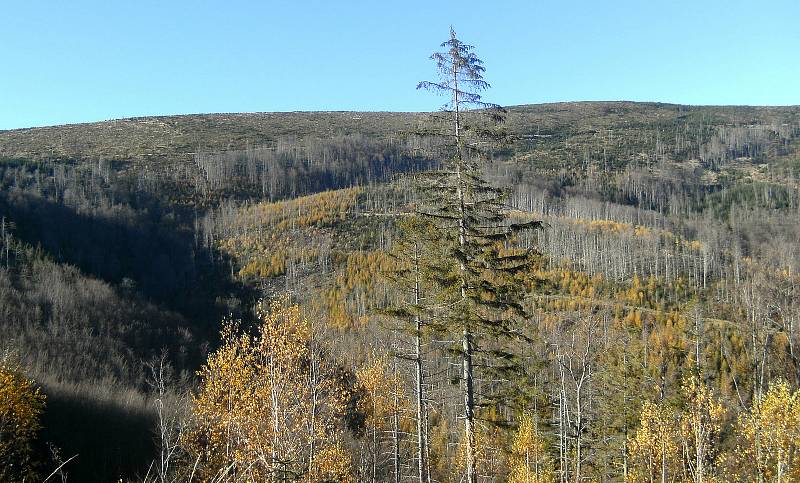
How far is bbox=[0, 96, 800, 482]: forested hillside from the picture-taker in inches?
572

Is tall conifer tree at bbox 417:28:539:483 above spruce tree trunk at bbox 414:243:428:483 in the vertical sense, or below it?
above

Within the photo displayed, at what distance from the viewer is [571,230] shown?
100500 millimetres

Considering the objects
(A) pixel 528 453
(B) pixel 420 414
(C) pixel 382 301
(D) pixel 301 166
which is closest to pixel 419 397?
(B) pixel 420 414

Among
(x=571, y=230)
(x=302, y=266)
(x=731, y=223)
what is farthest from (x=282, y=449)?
(x=731, y=223)

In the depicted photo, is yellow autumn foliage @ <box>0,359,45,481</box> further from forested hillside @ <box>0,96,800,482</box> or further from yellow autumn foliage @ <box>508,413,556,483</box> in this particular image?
yellow autumn foliage @ <box>508,413,556,483</box>

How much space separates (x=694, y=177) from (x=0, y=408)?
599ft

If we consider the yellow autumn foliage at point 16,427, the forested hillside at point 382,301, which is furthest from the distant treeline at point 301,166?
the yellow autumn foliage at point 16,427

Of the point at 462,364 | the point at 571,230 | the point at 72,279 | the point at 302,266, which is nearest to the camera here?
the point at 462,364

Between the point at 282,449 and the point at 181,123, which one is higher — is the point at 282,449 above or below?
below

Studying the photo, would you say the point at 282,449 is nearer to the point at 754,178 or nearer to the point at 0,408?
the point at 0,408

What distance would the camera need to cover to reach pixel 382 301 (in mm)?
78500

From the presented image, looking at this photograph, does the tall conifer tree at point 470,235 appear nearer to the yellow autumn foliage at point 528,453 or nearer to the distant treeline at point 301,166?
the yellow autumn foliage at point 528,453

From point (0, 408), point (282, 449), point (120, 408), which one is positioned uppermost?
point (282, 449)

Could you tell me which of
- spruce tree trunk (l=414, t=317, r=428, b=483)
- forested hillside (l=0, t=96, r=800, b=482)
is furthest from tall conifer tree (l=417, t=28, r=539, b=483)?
spruce tree trunk (l=414, t=317, r=428, b=483)
